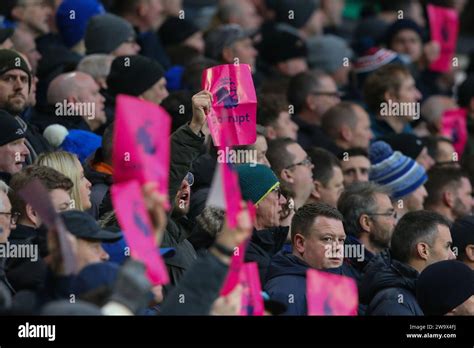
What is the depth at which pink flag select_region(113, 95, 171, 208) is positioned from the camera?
6398 mm

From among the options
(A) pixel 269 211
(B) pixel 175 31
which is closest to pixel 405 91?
(B) pixel 175 31

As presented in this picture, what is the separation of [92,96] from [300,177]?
1.58m

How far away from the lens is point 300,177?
1071 cm

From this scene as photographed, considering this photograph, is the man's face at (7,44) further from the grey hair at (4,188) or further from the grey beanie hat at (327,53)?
the grey beanie hat at (327,53)

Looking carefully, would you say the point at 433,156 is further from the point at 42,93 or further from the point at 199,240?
the point at 199,240

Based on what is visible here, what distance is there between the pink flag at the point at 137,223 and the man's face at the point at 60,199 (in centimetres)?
227

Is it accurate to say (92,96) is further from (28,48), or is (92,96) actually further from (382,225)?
(382,225)

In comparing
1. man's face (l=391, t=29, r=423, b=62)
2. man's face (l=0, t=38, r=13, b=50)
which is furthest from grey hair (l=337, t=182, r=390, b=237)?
man's face (l=391, t=29, r=423, b=62)

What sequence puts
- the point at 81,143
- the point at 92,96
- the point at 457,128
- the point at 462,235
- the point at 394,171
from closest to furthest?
1. the point at 462,235
2. the point at 81,143
3. the point at 92,96
4. the point at 394,171
5. the point at 457,128

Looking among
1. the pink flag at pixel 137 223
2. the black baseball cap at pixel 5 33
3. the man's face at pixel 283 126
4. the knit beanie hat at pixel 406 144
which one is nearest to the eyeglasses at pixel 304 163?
the man's face at pixel 283 126

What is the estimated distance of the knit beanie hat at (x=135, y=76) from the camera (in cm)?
1132

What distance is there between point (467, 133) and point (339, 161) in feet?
9.94

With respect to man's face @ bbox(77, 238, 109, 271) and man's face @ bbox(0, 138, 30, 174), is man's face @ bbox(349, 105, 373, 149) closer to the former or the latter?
man's face @ bbox(0, 138, 30, 174)
